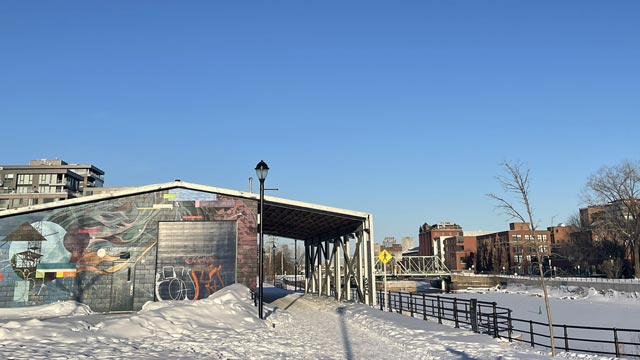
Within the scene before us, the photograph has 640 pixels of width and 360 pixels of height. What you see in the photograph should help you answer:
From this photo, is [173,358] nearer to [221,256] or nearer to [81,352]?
A: [81,352]

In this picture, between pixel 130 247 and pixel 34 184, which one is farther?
pixel 34 184

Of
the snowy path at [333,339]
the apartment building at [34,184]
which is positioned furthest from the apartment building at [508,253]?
the apartment building at [34,184]

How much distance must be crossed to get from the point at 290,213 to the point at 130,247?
9.57m

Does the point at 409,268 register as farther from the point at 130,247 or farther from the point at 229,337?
the point at 229,337

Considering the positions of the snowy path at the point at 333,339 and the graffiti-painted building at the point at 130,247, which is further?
the graffiti-painted building at the point at 130,247

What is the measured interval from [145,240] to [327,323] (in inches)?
388

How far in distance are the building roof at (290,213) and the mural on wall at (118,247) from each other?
315 millimetres

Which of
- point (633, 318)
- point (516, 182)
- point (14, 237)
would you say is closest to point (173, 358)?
point (516, 182)

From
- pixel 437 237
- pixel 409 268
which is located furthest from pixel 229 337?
pixel 437 237

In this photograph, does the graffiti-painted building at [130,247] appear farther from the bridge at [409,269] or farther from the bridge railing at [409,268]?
the bridge railing at [409,268]

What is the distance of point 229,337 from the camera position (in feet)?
46.1

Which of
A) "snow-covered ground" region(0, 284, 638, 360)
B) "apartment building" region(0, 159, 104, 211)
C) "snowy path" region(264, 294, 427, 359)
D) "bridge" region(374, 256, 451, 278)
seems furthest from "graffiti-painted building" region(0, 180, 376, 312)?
"apartment building" region(0, 159, 104, 211)

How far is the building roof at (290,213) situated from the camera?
74.4ft

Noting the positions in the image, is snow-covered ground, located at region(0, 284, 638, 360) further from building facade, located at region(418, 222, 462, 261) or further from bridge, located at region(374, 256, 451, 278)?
building facade, located at region(418, 222, 462, 261)
